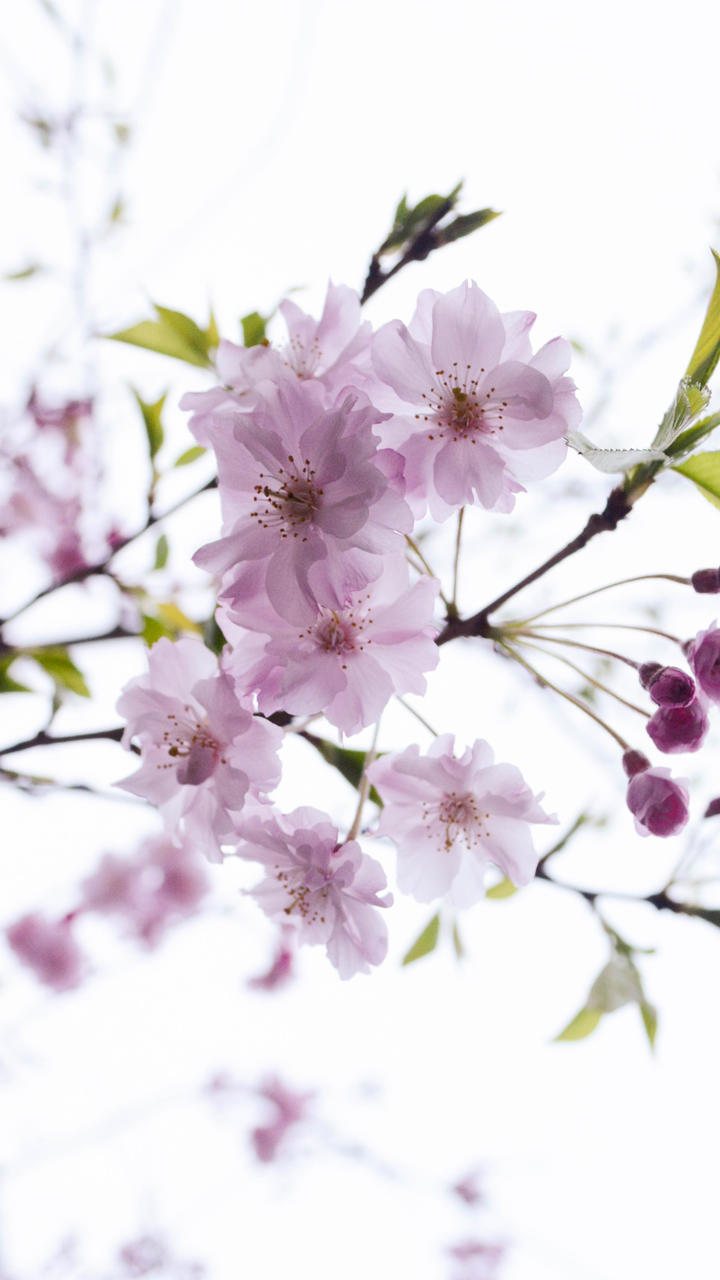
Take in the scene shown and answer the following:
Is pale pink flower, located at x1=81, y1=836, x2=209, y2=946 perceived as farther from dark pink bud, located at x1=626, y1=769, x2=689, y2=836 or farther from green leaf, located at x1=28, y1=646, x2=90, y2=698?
dark pink bud, located at x1=626, y1=769, x2=689, y2=836

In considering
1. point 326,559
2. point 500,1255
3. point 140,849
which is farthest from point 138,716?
Result: point 500,1255

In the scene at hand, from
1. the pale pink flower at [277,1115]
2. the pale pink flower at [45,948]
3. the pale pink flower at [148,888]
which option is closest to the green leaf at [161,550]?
the pale pink flower at [148,888]

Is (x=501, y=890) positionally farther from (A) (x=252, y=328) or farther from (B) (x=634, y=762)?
(A) (x=252, y=328)

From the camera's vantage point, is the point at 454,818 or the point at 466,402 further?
the point at 454,818

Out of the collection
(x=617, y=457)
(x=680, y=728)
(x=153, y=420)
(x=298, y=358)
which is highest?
(x=153, y=420)

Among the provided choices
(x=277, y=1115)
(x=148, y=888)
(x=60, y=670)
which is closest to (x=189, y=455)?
(x=60, y=670)
